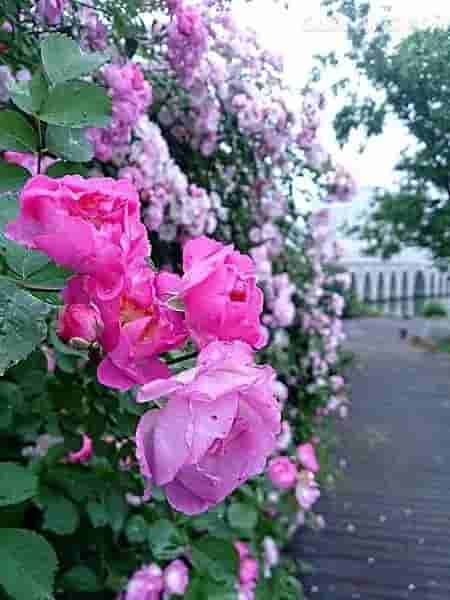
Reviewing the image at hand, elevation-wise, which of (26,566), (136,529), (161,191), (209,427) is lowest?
(136,529)

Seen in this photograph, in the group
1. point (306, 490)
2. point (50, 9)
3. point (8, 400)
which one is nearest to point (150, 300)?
point (8, 400)

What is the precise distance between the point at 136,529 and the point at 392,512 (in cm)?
45

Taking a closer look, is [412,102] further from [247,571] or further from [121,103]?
[247,571]

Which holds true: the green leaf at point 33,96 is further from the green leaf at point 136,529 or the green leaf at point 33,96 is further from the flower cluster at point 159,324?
the green leaf at point 136,529

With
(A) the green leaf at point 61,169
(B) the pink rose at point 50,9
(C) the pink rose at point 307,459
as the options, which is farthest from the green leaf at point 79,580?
(C) the pink rose at point 307,459

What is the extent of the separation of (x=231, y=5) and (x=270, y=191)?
833 millimetres

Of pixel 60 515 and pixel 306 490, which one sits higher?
pixel 60 515

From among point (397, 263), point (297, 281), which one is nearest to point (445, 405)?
point (397, 263)

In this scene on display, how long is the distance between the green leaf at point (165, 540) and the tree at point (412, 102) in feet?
1.95

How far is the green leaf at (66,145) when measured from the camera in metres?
0.52

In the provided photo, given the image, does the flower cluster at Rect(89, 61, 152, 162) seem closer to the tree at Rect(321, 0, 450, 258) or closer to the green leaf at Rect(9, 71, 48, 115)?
the tree at Rect(321, 0, 450, 258)

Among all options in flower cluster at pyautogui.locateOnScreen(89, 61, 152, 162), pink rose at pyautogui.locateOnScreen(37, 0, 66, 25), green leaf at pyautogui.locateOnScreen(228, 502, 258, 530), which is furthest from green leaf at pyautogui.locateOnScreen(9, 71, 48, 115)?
green leaf at pyautogui.locateOnScreen(228, 502, 258, 530)

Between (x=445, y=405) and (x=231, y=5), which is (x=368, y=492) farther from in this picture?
(x=231, y=5)

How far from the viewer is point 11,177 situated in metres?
0.50
